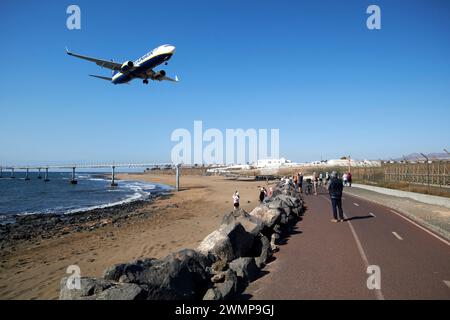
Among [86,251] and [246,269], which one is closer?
[246,269]

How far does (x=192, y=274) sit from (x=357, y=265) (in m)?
4.77

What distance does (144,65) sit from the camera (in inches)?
1374

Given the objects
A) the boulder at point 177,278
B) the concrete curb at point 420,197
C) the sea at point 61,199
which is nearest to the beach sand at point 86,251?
the boulder at point 177,278

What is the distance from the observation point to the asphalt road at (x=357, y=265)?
694 centimetres

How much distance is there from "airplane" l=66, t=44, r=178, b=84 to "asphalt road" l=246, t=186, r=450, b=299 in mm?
26536

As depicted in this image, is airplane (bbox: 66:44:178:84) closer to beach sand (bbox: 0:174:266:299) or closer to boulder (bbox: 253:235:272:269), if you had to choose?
beach sand (bbox: 0:174:266:299)

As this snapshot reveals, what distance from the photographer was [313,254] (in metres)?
10.0

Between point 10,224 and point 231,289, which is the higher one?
point 231,289

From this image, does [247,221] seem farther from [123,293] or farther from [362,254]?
[123,293]

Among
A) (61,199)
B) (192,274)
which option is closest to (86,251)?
(192,274)

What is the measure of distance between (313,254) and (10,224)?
1004 inches

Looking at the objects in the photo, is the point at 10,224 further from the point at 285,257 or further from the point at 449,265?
the point at 449,265

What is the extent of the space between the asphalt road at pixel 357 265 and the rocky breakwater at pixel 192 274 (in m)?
0.55
